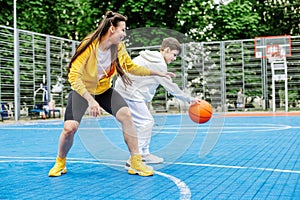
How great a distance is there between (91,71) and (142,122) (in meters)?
0.97

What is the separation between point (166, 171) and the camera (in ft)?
13.7

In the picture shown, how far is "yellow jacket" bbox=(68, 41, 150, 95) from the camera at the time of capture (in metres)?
3.72

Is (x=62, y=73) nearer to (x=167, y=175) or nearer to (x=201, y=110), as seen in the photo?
(x=201, y=110)

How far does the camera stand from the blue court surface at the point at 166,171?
3.26 m

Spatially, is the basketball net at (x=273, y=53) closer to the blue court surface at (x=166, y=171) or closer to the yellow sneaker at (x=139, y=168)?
the blue court surface at (x=166, y=171)

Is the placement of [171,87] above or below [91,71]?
below

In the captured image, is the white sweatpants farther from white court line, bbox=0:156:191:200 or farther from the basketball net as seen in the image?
the basketball net

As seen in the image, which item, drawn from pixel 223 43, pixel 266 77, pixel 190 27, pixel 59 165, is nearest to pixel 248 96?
pixel 266 77

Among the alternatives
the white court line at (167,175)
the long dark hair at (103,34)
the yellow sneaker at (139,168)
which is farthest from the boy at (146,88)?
the long dark hair at (103,34)

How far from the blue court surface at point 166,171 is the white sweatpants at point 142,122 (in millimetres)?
302

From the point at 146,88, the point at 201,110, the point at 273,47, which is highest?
the point at 273,47

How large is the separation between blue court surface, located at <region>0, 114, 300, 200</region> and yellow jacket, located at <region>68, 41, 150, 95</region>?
2.51 ft

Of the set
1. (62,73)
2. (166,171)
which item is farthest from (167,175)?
(62,73)

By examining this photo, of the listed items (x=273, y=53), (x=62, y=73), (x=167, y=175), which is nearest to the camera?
(x=167, y=175)
